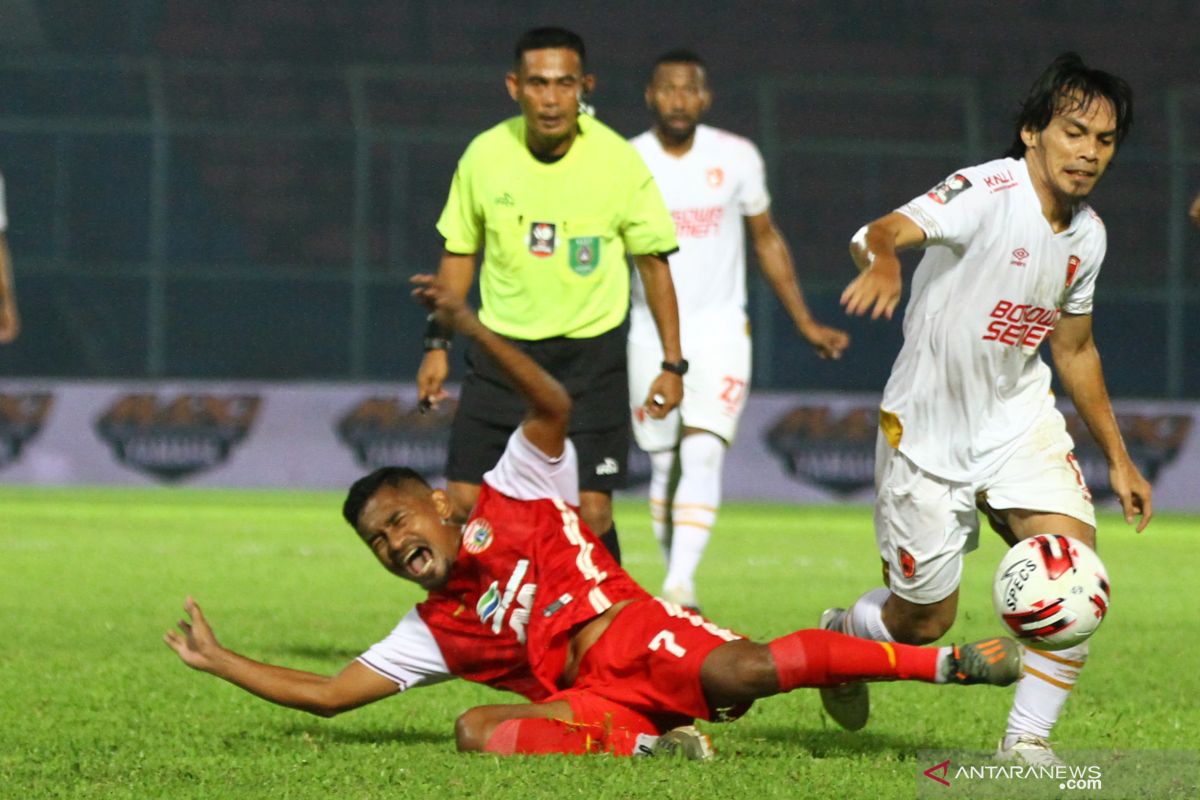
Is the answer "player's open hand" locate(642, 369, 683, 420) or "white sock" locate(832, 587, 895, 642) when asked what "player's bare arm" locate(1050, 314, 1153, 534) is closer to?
"white sock" locate(832, 587, 895, 642)

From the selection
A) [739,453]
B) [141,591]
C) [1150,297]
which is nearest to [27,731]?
[141,591]

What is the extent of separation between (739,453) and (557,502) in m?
12.0

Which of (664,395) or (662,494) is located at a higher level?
(664,395)

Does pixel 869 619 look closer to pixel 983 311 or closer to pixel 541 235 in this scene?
pixel 983 311

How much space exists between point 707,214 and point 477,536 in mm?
4415

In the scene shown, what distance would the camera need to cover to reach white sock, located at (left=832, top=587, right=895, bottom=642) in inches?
230

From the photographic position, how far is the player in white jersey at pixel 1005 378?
5.31m

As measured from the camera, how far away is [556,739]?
5.12 meters

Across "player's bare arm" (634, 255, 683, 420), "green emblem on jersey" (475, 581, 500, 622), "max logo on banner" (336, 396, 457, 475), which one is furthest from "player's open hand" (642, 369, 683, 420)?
"max logo on banner" (336, 396, 457, 475)

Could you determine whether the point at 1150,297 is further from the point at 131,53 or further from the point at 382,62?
the point at 131,53

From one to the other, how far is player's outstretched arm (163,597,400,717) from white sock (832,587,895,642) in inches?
56.3

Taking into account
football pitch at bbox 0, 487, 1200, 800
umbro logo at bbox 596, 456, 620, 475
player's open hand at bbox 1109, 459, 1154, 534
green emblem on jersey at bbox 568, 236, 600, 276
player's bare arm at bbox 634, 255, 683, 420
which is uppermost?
green emblem on jersey at bbox 568, 236, 600, 276

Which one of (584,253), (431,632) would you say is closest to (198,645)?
(431,632)

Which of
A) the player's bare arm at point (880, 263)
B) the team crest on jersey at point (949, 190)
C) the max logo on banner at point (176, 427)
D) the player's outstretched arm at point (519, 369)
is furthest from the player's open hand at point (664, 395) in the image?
the max logo on banner at point (176, 427)
